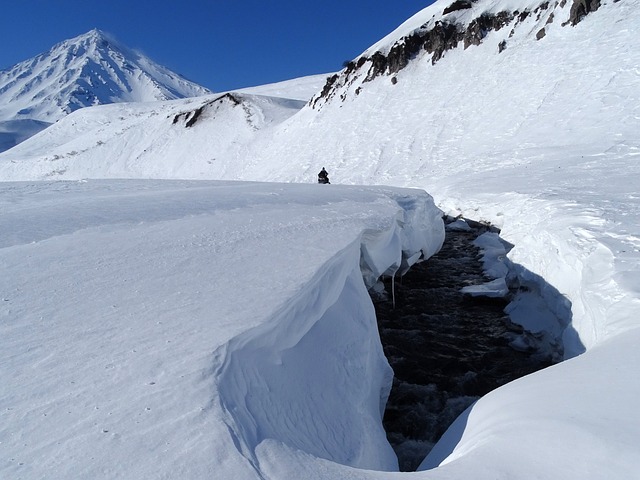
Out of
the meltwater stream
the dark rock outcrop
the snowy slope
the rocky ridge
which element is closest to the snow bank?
the meltwater stream

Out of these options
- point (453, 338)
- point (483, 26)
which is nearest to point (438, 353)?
point (453, 338)

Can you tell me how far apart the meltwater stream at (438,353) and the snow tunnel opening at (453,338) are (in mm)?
12

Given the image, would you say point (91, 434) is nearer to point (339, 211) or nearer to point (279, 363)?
point (279, 363)

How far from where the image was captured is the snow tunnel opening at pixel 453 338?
16.9ft

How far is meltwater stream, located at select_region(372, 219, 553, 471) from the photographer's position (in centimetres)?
504

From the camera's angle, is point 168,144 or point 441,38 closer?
point 441,38

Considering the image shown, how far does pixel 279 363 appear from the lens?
312cm

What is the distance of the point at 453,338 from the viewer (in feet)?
22.7

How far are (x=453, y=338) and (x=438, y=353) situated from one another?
551mm

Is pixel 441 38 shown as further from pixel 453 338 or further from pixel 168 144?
pixel 453 338

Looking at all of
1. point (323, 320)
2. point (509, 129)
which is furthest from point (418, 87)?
point (323, 320)

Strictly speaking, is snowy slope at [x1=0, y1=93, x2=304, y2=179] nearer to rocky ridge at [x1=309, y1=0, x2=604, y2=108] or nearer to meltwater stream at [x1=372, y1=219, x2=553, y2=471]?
rocky ridge at [x1=309, y1=0, x2=604, y2=108]

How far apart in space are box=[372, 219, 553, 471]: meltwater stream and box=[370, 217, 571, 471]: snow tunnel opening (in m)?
0.01

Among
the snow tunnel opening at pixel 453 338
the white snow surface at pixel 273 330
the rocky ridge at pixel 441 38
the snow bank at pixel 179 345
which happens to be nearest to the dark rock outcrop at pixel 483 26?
the rocky ridge at pixel 441 38
